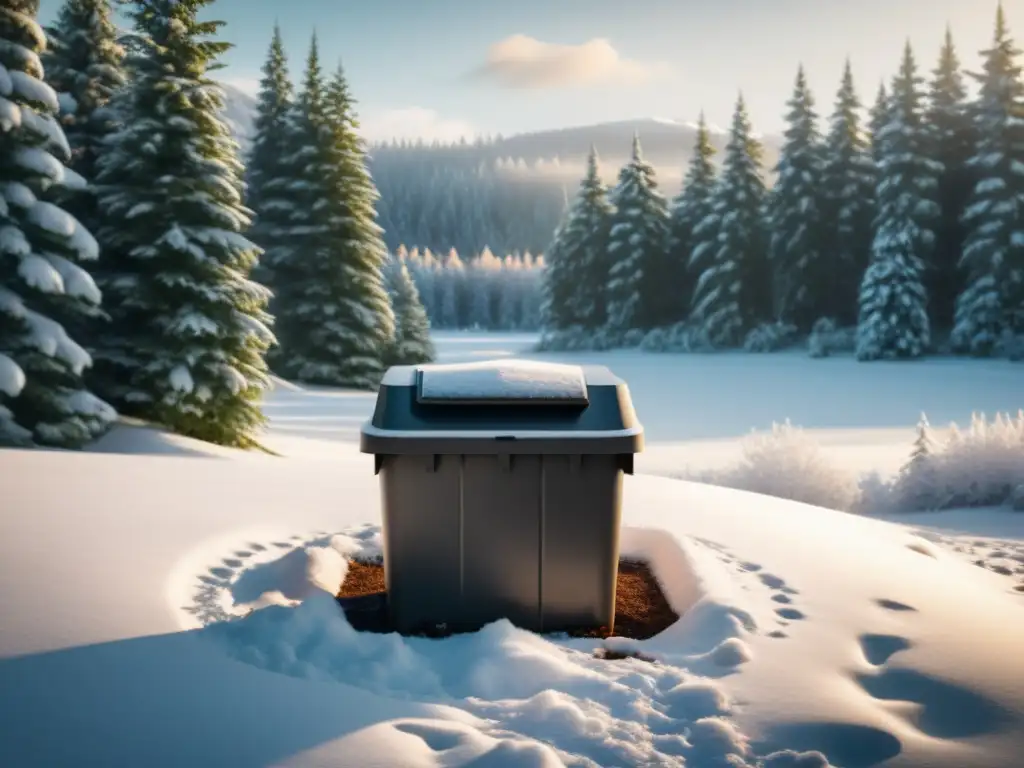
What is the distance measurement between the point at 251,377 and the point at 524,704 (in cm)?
960

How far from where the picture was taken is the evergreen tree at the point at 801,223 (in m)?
35.0

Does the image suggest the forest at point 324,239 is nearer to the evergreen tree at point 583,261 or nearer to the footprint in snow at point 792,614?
the evergreen tree at point 583,261

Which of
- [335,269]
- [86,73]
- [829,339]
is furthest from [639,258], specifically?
[86,73]

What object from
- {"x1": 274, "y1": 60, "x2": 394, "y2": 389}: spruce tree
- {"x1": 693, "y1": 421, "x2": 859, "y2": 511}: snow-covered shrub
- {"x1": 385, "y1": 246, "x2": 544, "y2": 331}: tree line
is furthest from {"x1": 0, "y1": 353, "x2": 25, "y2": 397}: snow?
{"x1": 385, "y1": 246, "x2": 544, "y2": 331}: tree line

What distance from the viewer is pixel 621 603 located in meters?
4.80

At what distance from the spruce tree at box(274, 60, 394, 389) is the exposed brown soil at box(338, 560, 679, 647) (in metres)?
19.7

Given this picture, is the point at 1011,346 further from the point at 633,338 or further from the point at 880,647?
the point at 880,647

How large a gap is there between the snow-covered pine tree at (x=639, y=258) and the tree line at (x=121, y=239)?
2700 cm

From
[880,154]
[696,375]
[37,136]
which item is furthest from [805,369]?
[37,136]

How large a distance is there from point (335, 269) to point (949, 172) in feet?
81.8

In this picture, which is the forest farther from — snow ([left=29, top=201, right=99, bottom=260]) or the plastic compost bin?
the plastic compost bin

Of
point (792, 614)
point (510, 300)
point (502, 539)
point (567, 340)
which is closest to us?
point (502, 539)

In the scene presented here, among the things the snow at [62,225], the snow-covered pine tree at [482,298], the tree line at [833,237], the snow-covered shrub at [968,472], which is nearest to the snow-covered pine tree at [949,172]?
the tree line at [833,237]

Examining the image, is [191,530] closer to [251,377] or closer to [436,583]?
[436,583]
